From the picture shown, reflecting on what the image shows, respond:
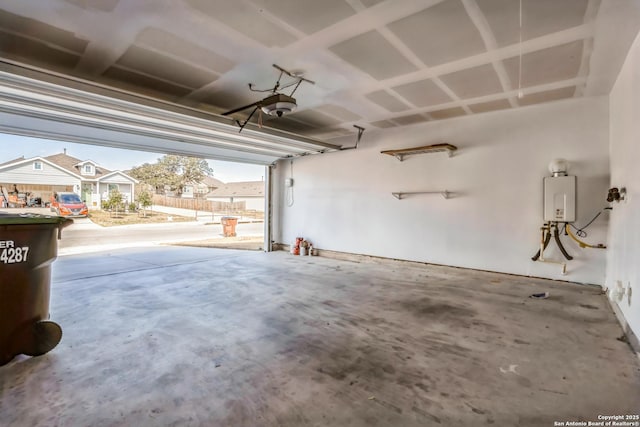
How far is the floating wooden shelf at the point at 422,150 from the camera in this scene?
5.12m

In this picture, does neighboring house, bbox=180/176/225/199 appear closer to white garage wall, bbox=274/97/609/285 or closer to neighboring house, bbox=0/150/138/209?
neighboring house, bbox=0/150/138/209

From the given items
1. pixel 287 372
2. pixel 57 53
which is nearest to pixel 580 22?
pixel 287 372

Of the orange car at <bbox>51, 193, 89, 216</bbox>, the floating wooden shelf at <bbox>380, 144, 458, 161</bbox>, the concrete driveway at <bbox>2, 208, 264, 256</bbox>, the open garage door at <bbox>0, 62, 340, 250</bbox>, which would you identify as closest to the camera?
the open garage door at <bbox>0, 62, 340, 250</bbox>

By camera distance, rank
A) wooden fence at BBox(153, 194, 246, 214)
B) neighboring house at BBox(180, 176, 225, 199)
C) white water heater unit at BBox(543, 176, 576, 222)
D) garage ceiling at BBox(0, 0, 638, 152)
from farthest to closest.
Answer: neighboring house at BBox(180, 176, 225, 199) < wooden fence at BBox(153, 194, 246, 214) < white water heater unit at BBox(543, 176, 576, 222) < garage ceiling at BBox(0, 0, 638, 152)

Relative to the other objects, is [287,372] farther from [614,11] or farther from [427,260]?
[427,260]

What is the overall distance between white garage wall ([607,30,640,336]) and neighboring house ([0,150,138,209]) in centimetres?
850

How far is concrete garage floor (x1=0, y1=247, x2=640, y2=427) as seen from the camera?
170cm

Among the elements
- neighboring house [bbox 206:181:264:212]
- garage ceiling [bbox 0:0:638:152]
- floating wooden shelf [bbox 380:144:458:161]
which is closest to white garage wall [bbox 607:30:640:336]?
garage ceiling [bbox 0:0:638:152]

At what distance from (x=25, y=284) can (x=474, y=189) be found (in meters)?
5.66

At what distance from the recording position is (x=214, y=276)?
5008mm

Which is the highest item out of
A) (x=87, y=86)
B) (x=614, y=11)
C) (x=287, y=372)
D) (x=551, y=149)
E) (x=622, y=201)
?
(x=614, y=11)

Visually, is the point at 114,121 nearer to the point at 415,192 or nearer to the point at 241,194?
the point at 415,192

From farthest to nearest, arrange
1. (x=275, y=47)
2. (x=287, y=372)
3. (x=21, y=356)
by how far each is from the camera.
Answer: (x=275, y=47) < (x=21, y=356) < (x=287, y=372)

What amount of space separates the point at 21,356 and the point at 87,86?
100 inches
